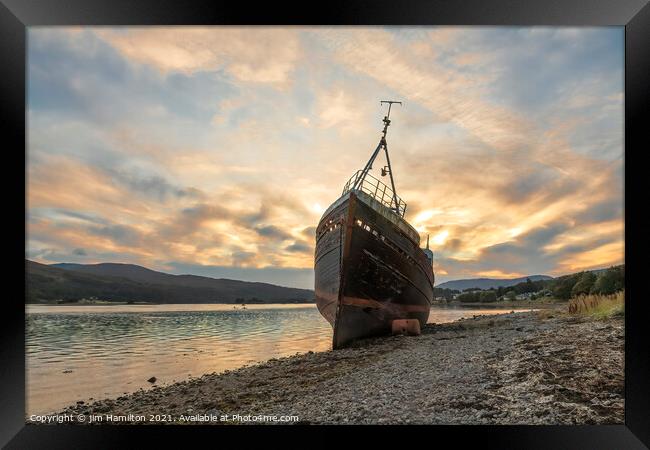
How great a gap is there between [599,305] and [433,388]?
9.26m

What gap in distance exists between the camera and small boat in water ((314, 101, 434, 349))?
40.9ft

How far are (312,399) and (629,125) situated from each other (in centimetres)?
676

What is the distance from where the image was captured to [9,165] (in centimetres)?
568

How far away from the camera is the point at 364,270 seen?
12.7 metres

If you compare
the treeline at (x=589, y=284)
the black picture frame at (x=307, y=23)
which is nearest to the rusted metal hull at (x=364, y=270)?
the treeline at (x=589, y=284)

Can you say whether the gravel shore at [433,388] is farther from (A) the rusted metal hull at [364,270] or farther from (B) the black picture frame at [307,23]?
(A) the rusted metal hull at [364,270]

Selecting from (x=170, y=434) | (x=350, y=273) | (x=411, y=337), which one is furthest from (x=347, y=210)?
(x=170, y=434)

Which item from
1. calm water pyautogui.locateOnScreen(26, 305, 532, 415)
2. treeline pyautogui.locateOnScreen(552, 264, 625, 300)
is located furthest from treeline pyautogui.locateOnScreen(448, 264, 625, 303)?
calm water pyautogui.locateOnScreen(26, 305, 532, 415)

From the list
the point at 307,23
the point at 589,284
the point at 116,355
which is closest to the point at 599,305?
the point at 589,284

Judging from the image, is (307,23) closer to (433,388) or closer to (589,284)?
(433,388)

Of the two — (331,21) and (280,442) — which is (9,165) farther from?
(280,442)

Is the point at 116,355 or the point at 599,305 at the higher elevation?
the point at 599,305

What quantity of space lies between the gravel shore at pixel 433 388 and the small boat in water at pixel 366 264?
8.49 ft

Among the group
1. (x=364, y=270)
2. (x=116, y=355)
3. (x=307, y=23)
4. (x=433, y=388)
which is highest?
(x=307, y=23)
